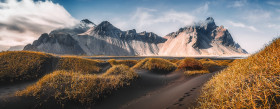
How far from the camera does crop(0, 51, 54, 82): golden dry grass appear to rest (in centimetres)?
1036

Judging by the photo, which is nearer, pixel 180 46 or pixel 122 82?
pixel 122 82

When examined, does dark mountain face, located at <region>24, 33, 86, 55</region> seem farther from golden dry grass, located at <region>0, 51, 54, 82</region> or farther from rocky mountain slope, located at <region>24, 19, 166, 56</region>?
golden dry grass, located at <region>0, 51, 54, 82</region>

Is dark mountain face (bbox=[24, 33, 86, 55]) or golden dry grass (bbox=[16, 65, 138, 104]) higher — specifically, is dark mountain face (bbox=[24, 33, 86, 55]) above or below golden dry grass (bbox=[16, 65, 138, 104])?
above

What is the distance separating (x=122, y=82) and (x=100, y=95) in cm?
258

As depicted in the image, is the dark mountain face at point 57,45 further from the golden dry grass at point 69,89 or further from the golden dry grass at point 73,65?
the golden dry grass at point 69,89

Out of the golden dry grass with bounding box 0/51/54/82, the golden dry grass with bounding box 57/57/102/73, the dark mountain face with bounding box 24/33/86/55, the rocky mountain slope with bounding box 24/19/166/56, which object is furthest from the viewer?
the rocky mountain slope with bounding box 24/19/166/56

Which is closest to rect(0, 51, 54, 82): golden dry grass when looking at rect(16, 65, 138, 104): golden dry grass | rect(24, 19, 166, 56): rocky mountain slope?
rect(16, 65, 138, 104): golden dry grass

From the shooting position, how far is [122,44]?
538ft

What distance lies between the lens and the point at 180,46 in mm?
159125

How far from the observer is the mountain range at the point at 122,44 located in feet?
389

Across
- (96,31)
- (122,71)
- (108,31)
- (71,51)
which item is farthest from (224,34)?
(122,71)

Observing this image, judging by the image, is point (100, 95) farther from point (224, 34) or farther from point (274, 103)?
point (224, 34)

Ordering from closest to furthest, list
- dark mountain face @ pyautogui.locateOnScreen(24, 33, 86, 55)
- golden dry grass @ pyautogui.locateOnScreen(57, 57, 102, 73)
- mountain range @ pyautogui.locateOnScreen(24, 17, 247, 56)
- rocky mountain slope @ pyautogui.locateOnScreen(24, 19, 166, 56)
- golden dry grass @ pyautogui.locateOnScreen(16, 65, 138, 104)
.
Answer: golden dry grass @ pyautogui.locateOnScreen(16, 65, 138, 104)
golden dry grass @ pyautogui.locateOnScreen(57, 57, 102, 73)
dark mountain face @ pyautogui.locateOnScreen(24, 33, 86, 55)
rocky mountain slope @ pyautogui.locateOnScreen(24, 19, 166, 56)
mountain range @ pyautogui.locateOnScreen(24, 17, 247, 56)

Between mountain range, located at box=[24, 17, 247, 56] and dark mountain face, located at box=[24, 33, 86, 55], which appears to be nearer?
dark mountain face, located at box=[24, 33, 86, 55]
